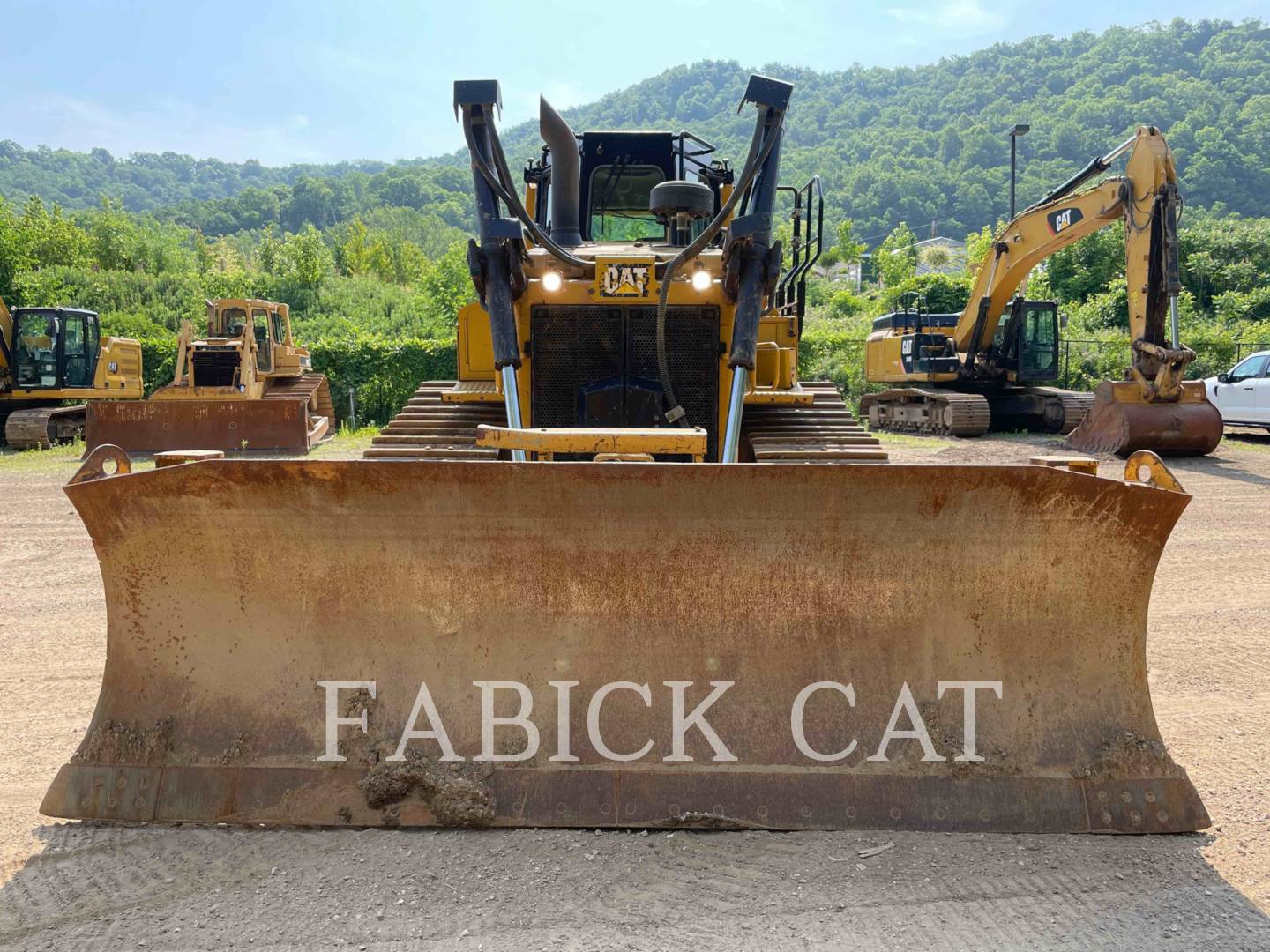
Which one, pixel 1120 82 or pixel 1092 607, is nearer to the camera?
pixel 1092 607

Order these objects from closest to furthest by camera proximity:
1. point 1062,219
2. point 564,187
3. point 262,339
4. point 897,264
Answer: point 564,187 → point 1062,219 → point 262,339 → point 897,264

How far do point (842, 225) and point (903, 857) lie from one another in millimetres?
52678

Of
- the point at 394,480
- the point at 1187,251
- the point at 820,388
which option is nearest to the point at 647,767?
the point at 394,480

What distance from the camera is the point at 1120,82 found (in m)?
117

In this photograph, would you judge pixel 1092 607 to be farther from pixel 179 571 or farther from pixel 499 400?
pixel 499 400

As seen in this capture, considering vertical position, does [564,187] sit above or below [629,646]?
above

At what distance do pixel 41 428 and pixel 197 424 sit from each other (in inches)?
145

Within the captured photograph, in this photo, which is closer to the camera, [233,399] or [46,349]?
[233,399]

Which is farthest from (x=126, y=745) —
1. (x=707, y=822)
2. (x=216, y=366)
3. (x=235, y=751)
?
(x=216, y=366)

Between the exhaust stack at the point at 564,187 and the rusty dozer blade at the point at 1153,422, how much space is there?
37.0 feet

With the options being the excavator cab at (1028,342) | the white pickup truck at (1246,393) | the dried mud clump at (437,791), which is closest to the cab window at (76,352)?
the excavator cab at (1028,342)

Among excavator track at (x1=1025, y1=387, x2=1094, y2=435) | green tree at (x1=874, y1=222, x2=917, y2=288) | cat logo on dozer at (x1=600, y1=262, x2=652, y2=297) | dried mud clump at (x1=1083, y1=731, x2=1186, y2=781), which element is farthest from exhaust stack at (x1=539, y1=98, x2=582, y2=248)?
green tree at (x1=874, y1=222, x2=917, y2=288)

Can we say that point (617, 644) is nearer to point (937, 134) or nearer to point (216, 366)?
point (216, 366)

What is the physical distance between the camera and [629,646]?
9.45ft
